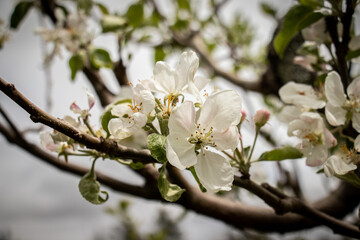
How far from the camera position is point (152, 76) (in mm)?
592

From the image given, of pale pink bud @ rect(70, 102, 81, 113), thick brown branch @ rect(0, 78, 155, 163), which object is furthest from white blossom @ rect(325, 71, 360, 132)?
pale pink bud @ rect(70, 102, 81, 113)

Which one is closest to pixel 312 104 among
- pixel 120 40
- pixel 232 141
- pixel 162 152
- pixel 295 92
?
pixel 295 92

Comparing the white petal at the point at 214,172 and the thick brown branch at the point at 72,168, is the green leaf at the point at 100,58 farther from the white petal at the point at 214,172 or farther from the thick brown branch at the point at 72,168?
the white petal at the point at 214,172

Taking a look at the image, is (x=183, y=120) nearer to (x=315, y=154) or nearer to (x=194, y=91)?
(x=194, y=91)

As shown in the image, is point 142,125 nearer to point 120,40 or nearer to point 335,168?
point 335,168

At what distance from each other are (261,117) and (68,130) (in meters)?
0.45

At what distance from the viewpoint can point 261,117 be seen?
0.68 metres

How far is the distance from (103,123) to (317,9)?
25.5 inches

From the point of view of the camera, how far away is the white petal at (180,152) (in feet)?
1.44

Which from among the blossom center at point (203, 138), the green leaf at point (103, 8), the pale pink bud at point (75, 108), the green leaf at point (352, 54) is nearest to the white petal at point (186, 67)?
the blossom center at point (203, 138)

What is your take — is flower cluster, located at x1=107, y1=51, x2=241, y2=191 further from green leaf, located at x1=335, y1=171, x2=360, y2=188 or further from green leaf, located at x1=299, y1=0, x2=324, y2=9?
green leaf, located at x1=299, y1=0, x2=324, y2=9

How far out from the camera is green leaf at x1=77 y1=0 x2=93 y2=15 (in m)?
1.30

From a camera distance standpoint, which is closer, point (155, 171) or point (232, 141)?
point (232, 141)

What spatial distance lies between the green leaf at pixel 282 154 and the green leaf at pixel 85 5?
1091mm
